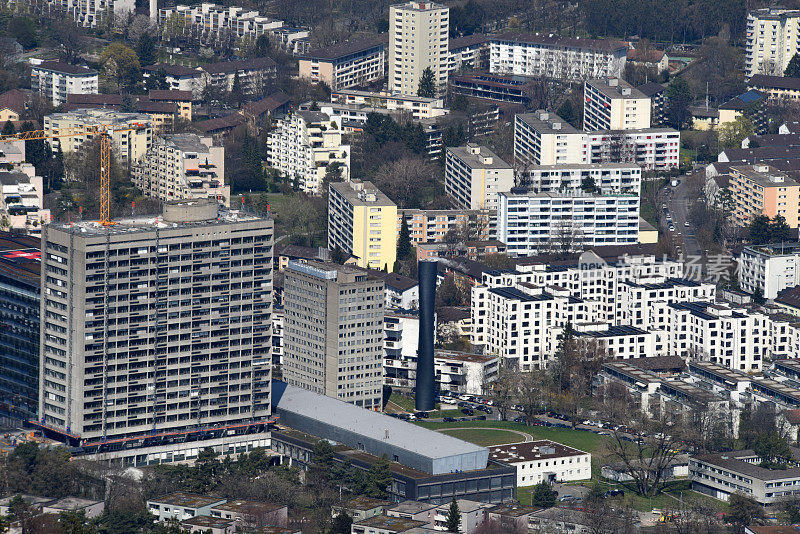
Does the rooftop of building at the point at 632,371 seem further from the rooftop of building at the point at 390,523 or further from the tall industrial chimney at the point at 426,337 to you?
the rooftop of building at the point at 390,523

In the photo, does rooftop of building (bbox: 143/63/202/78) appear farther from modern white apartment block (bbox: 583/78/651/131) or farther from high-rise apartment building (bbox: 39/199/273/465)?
high-rise apartment building (bbox: 39/199/273/465)

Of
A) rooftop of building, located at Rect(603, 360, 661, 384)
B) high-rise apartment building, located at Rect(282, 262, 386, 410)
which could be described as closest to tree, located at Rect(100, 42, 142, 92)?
high-rise apartment building, located at Rect(282, 262, 386, 410)

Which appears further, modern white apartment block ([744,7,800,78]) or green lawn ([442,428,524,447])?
modern white apartment block ([744,7,800,78])

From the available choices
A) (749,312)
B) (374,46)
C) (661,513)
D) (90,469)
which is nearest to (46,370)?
(90,469)

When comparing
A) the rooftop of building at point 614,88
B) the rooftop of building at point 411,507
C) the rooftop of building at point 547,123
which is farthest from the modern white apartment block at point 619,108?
the rooftop of building at point 411,507

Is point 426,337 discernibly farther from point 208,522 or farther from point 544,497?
point 208,522

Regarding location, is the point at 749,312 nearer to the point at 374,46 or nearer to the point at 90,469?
the point at 90,469

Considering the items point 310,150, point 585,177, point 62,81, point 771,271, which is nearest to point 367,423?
point 771,271
